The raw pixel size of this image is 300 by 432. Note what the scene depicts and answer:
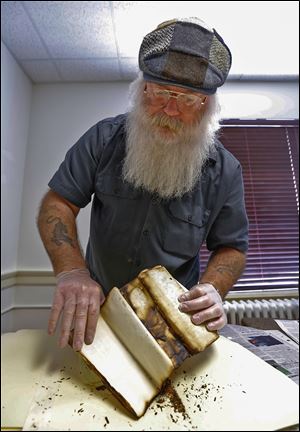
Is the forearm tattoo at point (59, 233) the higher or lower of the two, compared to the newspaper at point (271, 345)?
higher

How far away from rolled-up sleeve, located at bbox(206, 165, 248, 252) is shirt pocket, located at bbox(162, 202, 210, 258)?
0.03 metres

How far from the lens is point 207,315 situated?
0.35 m

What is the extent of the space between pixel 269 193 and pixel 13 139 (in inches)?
15.6

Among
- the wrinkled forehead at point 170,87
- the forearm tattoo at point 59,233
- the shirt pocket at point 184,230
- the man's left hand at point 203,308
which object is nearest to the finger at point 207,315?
the man's left hand at point 203,308

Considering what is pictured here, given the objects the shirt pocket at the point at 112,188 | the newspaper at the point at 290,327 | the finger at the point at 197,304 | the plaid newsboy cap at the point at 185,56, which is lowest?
the newspaper at the point at 290,327

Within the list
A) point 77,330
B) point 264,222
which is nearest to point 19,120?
point 77,330

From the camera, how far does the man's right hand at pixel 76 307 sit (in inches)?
12.7

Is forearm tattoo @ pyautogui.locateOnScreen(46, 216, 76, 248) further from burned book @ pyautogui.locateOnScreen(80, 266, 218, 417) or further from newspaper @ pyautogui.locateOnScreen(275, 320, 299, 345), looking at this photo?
newspaper @ pyautogui.locateOnScreen(275, 320, 299, 345)

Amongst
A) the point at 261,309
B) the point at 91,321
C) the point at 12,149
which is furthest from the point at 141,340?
the point at 12,149

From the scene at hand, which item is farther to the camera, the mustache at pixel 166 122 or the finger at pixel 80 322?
the mustache at pixel 166 122

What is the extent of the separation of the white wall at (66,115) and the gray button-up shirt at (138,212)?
0.02 metres

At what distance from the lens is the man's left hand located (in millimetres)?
345

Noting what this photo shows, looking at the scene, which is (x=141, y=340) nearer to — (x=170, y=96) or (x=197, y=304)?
(x=197, y=304)

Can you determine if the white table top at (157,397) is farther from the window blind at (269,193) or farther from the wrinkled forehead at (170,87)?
the wrinkled forehead at (170,87)
